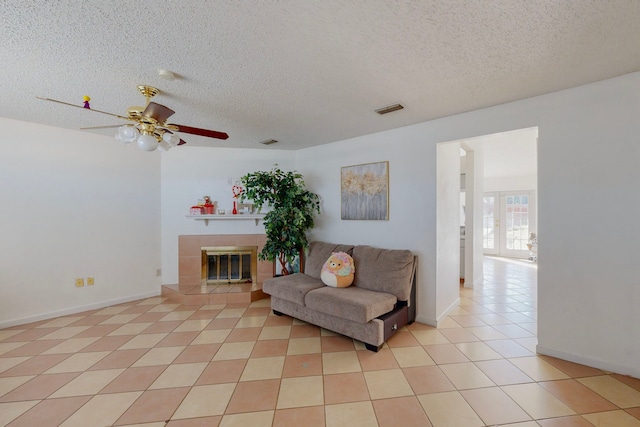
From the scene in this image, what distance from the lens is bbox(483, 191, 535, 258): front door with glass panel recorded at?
7.28m

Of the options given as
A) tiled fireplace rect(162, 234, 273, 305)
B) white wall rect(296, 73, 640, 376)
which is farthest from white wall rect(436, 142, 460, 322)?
tiled fireplace rect(162, 234, 273, 305)

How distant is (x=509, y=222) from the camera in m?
7.58

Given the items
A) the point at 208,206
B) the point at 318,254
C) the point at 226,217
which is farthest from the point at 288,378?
the point at 208,206

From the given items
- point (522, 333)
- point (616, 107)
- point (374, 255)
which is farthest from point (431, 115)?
point (522, 333)

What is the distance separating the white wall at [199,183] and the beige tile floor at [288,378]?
1.47m

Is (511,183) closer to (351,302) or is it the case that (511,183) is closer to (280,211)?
(280,211)

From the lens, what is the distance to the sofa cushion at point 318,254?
11.3 ft

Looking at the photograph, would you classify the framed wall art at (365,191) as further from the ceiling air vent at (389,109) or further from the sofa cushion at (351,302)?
the sofa cushion at (351,302)

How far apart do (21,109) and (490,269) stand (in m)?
8.37

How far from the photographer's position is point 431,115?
2.77 metres

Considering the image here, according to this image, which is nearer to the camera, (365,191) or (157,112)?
(157,112)

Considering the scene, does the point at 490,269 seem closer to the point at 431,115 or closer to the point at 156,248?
the point at 431,115

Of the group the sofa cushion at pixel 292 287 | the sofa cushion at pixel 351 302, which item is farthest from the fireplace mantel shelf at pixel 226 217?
the sofa cushion at pixel 351 302

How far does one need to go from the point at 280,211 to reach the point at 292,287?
1.13 m
